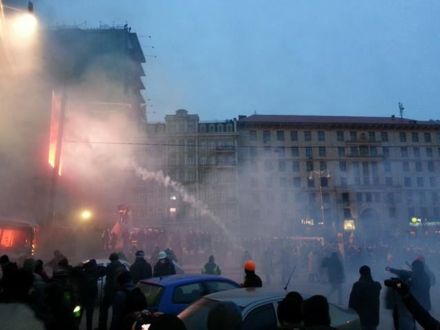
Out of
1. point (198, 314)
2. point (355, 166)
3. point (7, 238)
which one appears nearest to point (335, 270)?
point (198, 314)

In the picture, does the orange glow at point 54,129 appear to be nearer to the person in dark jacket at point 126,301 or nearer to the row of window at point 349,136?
the person in dark jacket at point 126,301

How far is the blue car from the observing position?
524 cm

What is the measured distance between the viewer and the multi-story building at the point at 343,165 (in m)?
43.2

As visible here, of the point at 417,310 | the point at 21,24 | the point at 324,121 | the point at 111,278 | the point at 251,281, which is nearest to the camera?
the point at 417,310

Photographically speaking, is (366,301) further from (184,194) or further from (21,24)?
(184,194)

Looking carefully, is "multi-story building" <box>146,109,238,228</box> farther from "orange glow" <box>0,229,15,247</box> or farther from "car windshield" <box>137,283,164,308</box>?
"car windshield" <box>137,283,164,308</box>

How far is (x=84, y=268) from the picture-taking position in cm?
676

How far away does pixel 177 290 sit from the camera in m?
5.43

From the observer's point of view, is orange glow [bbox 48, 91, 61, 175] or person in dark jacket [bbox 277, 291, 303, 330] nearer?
person in dark jacket [bbox 277, 291, 303, 330]

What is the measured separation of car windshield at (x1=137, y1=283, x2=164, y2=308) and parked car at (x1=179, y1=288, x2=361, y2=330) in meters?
0.99

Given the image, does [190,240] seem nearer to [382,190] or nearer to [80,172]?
[80,172]

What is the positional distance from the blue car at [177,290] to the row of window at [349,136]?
1674 inches

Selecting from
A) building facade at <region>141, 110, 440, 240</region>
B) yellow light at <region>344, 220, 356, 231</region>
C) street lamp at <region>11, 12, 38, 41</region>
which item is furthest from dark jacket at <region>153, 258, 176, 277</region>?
yellow light at <region>344, 220, 356, 231</region>

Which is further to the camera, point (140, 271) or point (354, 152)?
point (354, 152)
